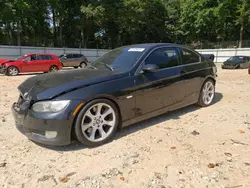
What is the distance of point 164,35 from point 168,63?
40.4 metres

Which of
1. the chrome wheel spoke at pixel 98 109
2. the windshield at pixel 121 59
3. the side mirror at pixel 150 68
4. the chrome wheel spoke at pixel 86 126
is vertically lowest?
the chrome wheel spoke at pixel 86 126

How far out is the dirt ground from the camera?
8.57 ft

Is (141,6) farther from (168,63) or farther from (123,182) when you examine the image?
(123,182)

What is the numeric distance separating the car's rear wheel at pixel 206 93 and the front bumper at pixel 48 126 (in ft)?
10.9

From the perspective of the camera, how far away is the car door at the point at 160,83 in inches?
153

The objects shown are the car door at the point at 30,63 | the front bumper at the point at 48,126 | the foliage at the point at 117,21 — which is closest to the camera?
the front bumper at the point at 48,126

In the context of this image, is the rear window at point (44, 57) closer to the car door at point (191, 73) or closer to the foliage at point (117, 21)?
the car door at point (191, 73)

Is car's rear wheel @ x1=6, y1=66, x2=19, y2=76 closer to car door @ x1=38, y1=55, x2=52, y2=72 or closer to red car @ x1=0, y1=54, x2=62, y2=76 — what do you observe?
red car @ x1=0, y1=54, x2=62, y2=76

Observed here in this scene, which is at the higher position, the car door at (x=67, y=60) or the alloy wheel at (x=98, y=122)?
the car door at (x=67, y=60)

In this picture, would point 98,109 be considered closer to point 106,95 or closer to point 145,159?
point 106,95

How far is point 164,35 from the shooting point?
4300cm

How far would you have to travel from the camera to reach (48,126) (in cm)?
306

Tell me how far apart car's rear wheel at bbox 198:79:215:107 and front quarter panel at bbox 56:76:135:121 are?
2.22 m

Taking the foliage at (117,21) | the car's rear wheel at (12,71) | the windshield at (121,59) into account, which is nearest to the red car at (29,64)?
the car's rear wheel at (12,71)
